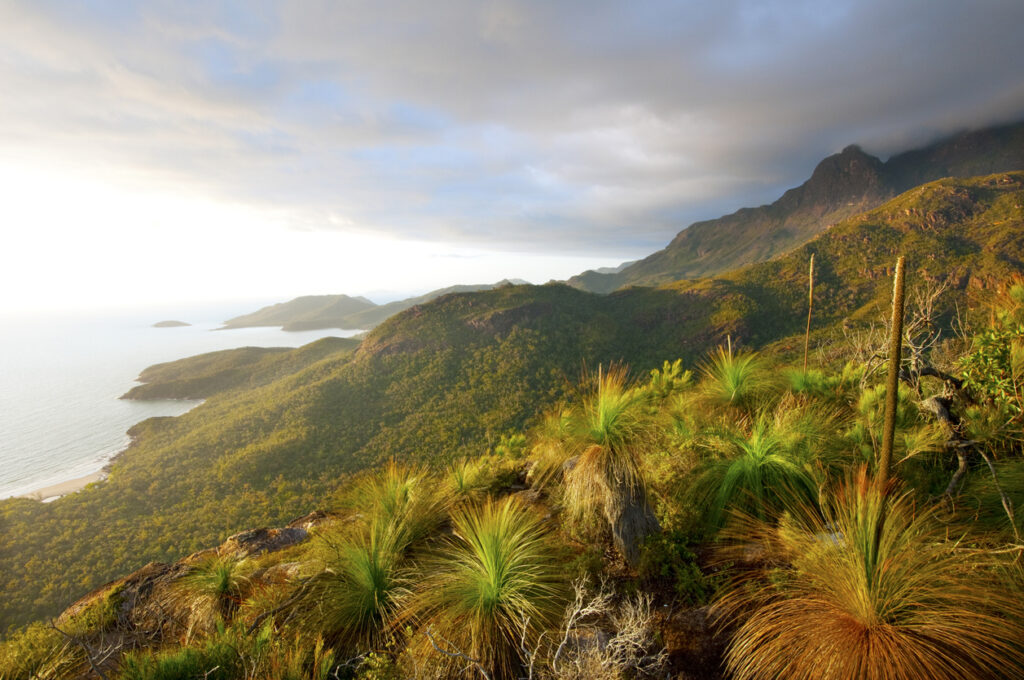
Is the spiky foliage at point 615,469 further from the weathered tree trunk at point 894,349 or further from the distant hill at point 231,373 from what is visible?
the distant hill at point 231,373

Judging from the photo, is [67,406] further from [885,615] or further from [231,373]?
[885,615]

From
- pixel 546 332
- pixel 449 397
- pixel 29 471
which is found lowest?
pixel 29 471

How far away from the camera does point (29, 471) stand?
2650 inches

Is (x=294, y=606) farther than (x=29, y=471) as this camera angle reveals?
No

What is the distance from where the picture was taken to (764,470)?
3.77 m

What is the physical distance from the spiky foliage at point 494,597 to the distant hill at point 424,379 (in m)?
28.9

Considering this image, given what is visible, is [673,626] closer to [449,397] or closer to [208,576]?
[208,576]

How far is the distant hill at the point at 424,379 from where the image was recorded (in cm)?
4147

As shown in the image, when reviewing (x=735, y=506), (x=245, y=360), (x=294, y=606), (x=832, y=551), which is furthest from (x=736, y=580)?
(x=245, y=360)

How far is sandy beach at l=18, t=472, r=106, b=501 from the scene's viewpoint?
55156 millimetres

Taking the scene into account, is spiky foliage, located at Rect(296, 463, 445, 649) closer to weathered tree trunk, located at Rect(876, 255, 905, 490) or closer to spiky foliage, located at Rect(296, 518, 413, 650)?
spiky foliage, located at Rect(296, 518, 413, 650)

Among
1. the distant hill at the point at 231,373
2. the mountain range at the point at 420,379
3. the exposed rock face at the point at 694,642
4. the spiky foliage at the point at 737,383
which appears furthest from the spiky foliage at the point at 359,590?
the distant hill at the point at 231,373

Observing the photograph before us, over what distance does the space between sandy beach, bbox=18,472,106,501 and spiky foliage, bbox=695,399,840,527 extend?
84842 millimetres

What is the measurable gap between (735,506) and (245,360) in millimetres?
140142
